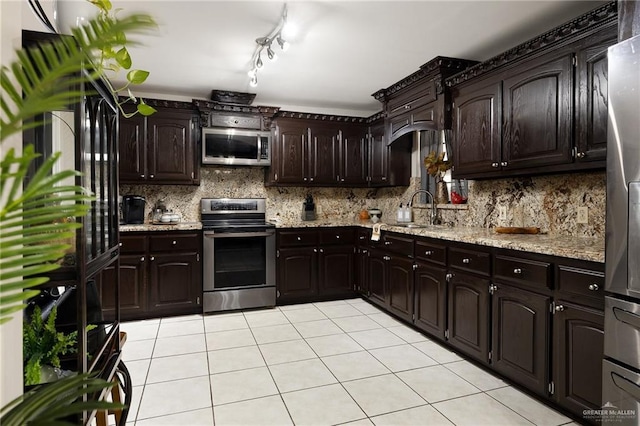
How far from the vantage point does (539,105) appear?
2410mm

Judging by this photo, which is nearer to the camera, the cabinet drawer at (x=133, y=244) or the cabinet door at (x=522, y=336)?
the cabinet door at (x=522, y=336)

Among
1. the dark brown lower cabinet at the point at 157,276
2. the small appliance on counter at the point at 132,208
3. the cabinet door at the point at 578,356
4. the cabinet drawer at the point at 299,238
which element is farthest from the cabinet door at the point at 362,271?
the small appliance on counter at the point at 132,208

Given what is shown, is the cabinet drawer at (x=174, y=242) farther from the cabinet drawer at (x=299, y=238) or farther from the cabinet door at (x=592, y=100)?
the cabinet door at (x=592, y=100)

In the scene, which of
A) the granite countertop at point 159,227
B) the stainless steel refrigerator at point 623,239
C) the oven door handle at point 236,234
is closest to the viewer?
the stainless steel refrigerator at point 623,239

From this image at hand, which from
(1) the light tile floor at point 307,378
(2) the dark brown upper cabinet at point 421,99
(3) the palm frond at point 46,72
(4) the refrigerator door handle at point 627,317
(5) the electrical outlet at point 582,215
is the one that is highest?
(2) the dark brown upper cabinet at point 421,99

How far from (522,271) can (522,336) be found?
1.29 ft

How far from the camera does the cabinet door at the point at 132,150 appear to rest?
379cm

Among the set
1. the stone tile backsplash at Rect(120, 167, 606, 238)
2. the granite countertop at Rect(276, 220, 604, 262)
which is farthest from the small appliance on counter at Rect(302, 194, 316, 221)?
the granite countertop at Rect(276, 220, 604, 262)

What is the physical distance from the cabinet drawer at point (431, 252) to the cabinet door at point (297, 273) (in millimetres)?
1407

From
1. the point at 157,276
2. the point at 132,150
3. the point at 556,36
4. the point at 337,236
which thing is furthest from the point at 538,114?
the point at 132,150

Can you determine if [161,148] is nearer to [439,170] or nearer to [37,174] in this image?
[439,170]

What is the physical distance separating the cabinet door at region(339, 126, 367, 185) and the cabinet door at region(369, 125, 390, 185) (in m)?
0.09

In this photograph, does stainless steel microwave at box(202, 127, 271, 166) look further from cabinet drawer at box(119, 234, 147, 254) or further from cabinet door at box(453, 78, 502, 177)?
cabinet door at box(453, 78, 502, 177)

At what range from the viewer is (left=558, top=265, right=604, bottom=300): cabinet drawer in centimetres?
175
